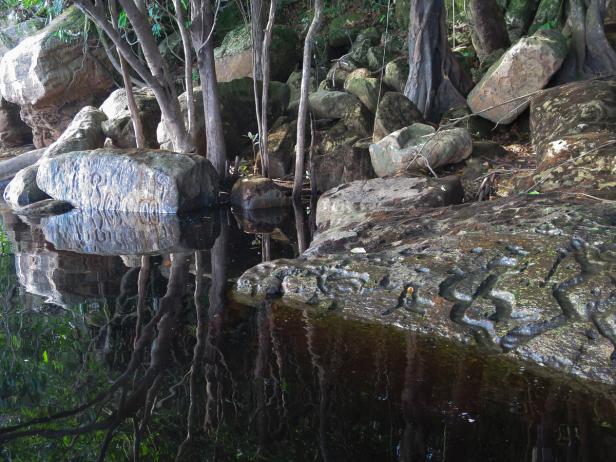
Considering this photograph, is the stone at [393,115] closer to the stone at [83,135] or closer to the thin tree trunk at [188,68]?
the thin tree trunk at [188,68]

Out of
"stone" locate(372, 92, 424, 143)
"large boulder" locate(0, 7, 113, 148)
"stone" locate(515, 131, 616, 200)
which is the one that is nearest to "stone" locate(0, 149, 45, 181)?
"large boulder" locate(0, 7, 113, 148)

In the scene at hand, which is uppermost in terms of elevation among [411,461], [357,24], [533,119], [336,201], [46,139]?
[357,24]

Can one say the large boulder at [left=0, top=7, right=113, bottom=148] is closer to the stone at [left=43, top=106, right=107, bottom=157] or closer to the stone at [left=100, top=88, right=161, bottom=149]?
the stone at [left=100, top=88, right=161, bottom=149]

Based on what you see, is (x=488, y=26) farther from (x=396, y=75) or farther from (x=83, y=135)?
(x=83, y=135)

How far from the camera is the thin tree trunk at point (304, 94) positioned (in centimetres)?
788

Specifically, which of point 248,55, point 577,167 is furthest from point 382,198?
point 248,55

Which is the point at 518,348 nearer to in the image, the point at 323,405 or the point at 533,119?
the point at 323,405

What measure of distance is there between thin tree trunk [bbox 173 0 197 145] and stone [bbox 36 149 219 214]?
80 centimetres

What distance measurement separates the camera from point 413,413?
118 inches

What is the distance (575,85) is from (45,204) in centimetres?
781

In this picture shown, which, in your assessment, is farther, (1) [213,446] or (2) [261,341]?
(2) [261,341]

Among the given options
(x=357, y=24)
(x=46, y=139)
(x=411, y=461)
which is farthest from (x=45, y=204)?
(x=411, y=461)

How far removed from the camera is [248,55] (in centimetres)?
1342

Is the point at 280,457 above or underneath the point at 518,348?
underneath
